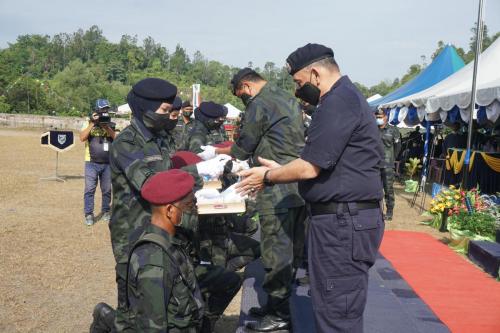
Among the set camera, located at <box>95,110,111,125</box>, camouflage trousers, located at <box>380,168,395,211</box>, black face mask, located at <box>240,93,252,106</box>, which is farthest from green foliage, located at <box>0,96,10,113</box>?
black face mask, located at <box>240,93,252,106</box>

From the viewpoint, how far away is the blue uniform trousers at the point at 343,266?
100 inches

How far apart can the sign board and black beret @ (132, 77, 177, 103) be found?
11.1m

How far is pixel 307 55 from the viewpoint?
2.71 meters

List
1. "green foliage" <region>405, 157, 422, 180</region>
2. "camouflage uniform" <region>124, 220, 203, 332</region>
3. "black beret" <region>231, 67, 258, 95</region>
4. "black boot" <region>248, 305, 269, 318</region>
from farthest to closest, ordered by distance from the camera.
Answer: "green foliage" <region>405, 157, 422, 180</region> → "black beret" <region>231, 67, 258, 95</region> → "black boot" <region>248, 305, 269, 318</region> → "camouflage uniform" <region>124, 220, 203, 332</region>

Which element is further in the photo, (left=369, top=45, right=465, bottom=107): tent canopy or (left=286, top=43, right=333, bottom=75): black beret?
(left=369, top=45, right=465, bottom=107): tent canopy

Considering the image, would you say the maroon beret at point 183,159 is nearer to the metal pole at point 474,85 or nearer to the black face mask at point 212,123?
the black face mask at point 212,123

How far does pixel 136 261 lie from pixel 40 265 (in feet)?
13.7

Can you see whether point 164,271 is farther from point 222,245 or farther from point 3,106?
point 3,106

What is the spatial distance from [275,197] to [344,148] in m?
1.12

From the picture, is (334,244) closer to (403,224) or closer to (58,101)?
(403,224)

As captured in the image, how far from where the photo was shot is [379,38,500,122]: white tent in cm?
884

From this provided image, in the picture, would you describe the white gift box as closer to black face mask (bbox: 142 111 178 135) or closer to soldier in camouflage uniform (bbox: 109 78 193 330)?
soldier in camouflage uniform (bbox: 109 78 193 330)

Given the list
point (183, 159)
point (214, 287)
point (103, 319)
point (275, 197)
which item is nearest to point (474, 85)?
point (275, 197)

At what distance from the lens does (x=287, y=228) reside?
359cm
